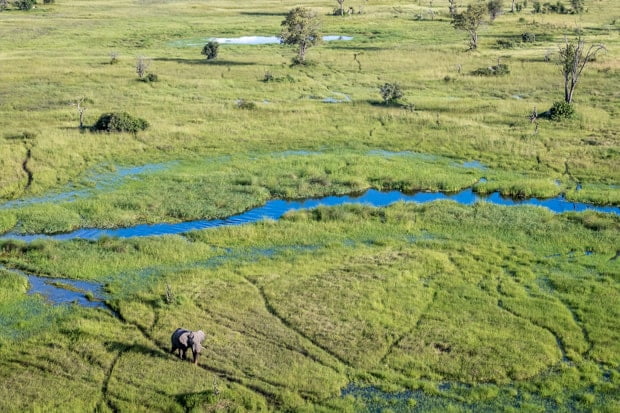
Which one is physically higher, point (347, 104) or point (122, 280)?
point (347, 104)

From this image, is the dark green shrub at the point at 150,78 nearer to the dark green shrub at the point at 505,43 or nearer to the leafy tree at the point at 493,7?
the dark green shrub at the point at 505,43

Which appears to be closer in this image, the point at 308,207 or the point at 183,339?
the point at 183,339

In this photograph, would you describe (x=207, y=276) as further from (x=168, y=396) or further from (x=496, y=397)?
(x=496, y=397)

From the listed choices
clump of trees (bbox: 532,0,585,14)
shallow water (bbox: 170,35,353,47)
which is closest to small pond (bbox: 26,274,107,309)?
shallow water (bbox: 170,35,353,47)

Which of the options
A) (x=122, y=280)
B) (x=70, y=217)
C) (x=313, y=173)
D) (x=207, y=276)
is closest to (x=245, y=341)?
(x=207, y=276)

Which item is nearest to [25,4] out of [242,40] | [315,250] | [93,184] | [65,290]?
[242,40]

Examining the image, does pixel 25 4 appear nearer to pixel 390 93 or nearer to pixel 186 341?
pixel 390 93
